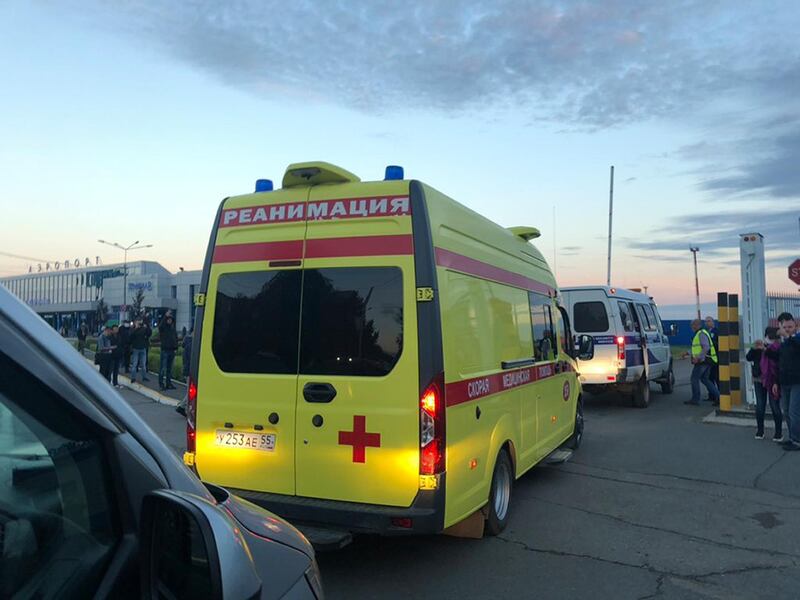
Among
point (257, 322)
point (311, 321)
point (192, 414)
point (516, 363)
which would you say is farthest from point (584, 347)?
point (192, 414)

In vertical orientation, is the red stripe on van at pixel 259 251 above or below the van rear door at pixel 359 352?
above

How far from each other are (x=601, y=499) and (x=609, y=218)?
23.1 meters

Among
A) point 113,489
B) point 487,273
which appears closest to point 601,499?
point 487,273

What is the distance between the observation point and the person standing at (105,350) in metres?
15.4

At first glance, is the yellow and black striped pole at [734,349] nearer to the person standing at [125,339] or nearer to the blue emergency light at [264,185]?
the blue emergency light at [264,185]

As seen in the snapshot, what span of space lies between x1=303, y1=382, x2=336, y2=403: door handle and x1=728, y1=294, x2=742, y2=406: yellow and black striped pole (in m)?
10.6

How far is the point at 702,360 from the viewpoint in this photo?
45.9ft

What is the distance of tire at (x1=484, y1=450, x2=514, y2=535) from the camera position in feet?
17.5

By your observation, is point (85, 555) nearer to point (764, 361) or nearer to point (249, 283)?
point (249, 283)

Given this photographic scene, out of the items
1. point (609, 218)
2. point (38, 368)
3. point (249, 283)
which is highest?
point (609, 218)

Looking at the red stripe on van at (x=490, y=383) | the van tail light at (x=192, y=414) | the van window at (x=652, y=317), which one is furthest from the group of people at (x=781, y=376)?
the van tail light at (x=192, y=414)

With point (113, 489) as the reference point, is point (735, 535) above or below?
below

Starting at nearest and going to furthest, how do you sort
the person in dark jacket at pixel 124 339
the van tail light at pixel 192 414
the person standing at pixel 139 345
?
the van tail light at pixel 192 414
the person in dark jacket at pixel 124 339
the person standing at pixel 139 345

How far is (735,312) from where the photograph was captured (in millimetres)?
12828
